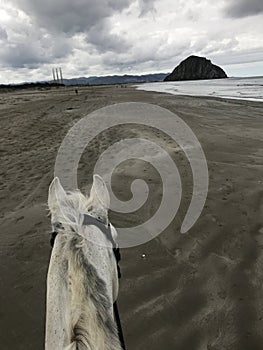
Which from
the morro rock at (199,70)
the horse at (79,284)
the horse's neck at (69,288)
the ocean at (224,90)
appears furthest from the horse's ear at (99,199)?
the morro rock at (199,70)

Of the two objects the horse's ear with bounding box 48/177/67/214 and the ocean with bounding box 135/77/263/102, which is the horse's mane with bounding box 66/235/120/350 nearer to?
the horse's ear with bounding box 48/177/67/214

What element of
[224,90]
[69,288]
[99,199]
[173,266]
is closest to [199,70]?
[224,90]

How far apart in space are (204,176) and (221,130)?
17.8 feet

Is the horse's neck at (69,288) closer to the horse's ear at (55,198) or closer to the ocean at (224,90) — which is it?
the horse's ear at (55,198)

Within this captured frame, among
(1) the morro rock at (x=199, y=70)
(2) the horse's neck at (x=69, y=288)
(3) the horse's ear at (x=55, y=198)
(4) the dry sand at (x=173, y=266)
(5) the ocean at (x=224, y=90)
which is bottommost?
(1) the morro rock at (x=199, y=70)

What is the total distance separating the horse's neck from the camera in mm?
1409

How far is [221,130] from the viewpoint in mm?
11711

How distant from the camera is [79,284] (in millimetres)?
1488

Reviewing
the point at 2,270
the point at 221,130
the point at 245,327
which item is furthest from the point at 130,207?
the point at 221,130

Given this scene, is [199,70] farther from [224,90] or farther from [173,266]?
[173,266]

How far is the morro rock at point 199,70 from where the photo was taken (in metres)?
152

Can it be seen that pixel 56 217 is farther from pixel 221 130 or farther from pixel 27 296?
pixel 221 130

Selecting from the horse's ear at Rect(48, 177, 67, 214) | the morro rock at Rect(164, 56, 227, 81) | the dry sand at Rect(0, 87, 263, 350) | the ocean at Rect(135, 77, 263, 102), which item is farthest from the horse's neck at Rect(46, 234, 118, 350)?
the morro rock at Rect(164, 56, 227, 81)

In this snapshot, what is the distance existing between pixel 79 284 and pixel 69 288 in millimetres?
90
